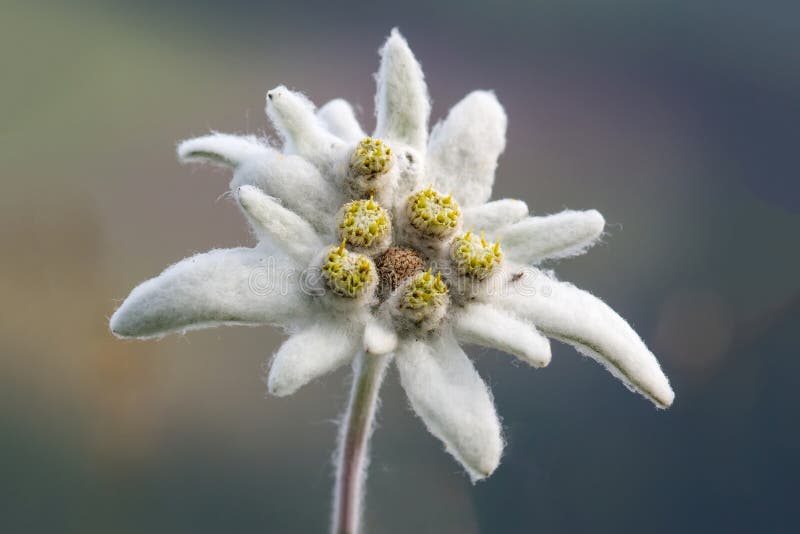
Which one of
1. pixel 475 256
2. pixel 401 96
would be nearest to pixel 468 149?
pixel 401 96

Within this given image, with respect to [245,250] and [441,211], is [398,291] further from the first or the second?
[245,250]

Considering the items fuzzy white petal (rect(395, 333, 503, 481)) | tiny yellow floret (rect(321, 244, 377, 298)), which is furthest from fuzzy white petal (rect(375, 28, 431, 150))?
fuzzy white petal (rect(395, 333, 503, 481))

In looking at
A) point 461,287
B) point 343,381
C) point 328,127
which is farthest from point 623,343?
point 328,127

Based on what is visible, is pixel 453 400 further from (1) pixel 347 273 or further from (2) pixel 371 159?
(2) pixel 371 159

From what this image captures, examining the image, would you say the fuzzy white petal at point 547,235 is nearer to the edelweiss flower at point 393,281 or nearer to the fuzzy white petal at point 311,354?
the edelweiss flower at point 393,281

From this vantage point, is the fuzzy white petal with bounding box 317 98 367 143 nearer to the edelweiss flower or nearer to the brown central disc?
the edelweiss flower
